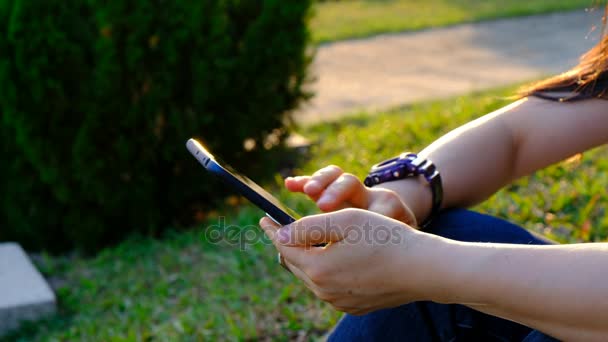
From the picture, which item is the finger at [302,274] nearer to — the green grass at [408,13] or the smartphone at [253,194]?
the smartphone at [253,194]

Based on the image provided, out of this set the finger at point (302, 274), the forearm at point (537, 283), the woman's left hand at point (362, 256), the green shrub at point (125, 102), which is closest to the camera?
the forearm at point (537, 283)

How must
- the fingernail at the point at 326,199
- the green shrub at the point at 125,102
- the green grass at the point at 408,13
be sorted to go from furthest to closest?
1. the green grass at the point at 408,13
2. the green shrub at the point at 125,102
3. the fingernail at the point at 326,199

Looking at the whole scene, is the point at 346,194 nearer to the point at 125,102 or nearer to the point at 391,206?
the point at 391,206

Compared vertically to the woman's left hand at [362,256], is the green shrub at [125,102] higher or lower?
higher

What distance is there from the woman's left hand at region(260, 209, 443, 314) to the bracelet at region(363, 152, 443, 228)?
0.41m

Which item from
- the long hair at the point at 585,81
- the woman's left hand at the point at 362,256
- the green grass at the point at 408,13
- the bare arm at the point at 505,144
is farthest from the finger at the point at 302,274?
the green grass at the point at 408,13

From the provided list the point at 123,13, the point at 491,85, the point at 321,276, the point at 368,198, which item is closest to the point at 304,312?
the point at 368,198

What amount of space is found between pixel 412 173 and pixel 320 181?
0.80ft

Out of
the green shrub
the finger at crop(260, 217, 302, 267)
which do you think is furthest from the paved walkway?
the finger at crop(260, 217, 302, 267)

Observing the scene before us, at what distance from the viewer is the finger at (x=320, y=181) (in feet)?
5.04

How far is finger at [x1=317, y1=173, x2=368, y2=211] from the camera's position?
1494 mm

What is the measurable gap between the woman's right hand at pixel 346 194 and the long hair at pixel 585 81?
1.38ft

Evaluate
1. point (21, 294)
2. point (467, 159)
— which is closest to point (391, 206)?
point (467, 159)

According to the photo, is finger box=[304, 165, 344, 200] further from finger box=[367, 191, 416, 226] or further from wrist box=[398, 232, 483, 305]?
wrist box=[398, 232, 483, 305]
